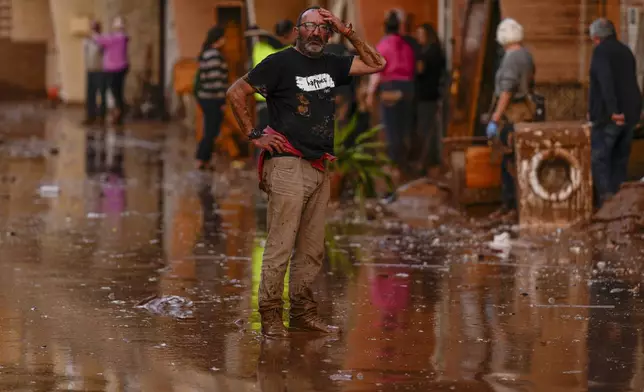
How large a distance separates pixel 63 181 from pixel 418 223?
632cm

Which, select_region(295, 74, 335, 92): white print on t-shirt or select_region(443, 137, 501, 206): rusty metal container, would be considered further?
select_region(443, 137, 501, 206): rusty metal container

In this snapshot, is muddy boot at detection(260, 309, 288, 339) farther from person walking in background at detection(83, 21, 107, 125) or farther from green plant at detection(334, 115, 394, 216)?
person walking in background at detection(83, 21, 107, 125)

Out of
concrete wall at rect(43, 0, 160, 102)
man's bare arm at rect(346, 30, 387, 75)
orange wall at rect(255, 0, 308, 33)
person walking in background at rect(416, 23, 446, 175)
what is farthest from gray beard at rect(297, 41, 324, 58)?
concrete wall at rect(43, 0, 160, 102)

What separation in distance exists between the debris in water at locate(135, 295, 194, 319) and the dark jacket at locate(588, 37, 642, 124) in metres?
5.71

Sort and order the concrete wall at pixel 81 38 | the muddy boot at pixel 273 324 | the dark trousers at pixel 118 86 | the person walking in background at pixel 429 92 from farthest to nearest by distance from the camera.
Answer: the concrete wall at pixel 81 38
the dark trousers at pixel 118 86
the person walking in background at pixel 429 92
the muddy boot at pixel 273 324

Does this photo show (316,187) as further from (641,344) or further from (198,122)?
(198,122)

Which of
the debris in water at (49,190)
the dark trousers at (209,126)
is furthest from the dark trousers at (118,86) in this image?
the debris in water at (49,190)

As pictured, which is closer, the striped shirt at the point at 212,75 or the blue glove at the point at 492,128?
the blue glove at the point at 492,128

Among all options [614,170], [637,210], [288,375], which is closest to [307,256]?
[288,375]

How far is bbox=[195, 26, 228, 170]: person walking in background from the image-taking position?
21.9 meters

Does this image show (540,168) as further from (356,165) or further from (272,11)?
(272,11)

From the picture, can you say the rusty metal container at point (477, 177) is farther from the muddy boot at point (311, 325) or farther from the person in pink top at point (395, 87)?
the muddy boot at point (311, 325)

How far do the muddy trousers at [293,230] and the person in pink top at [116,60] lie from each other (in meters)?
22.9

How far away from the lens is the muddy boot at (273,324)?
372 inches
